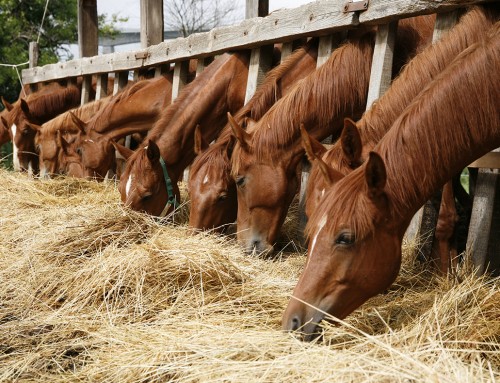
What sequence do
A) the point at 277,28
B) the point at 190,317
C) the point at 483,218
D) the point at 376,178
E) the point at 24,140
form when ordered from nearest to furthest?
the point at 376,178 → the point at 190,317 → the point at 483,218 → the point at 277,28 → the point at 24,140

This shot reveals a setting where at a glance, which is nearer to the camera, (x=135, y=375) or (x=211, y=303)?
(x=135, y=375)

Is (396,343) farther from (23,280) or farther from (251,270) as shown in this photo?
(23,280)


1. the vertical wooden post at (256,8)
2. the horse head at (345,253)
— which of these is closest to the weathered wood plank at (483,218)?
the horse head at (345,253)

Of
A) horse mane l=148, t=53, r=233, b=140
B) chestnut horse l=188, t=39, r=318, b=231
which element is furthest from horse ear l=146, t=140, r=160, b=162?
chestnut horse l=188, t=39, r=318, b=231

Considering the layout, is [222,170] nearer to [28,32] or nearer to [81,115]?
[81,115]

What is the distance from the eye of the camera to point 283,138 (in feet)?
12.6

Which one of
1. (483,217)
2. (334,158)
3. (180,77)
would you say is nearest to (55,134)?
(180,77)

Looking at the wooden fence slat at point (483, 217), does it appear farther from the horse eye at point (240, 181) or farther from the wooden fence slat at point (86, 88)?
the wooden fence slat at point (86, 88)

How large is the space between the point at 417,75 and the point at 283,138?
3.36 ft

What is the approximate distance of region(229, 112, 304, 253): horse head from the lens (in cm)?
386

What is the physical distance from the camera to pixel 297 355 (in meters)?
1.99

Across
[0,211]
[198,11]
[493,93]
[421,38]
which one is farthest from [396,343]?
[198,11]

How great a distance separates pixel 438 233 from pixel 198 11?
1667cm

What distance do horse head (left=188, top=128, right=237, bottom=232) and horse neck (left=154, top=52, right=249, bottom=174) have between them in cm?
83
